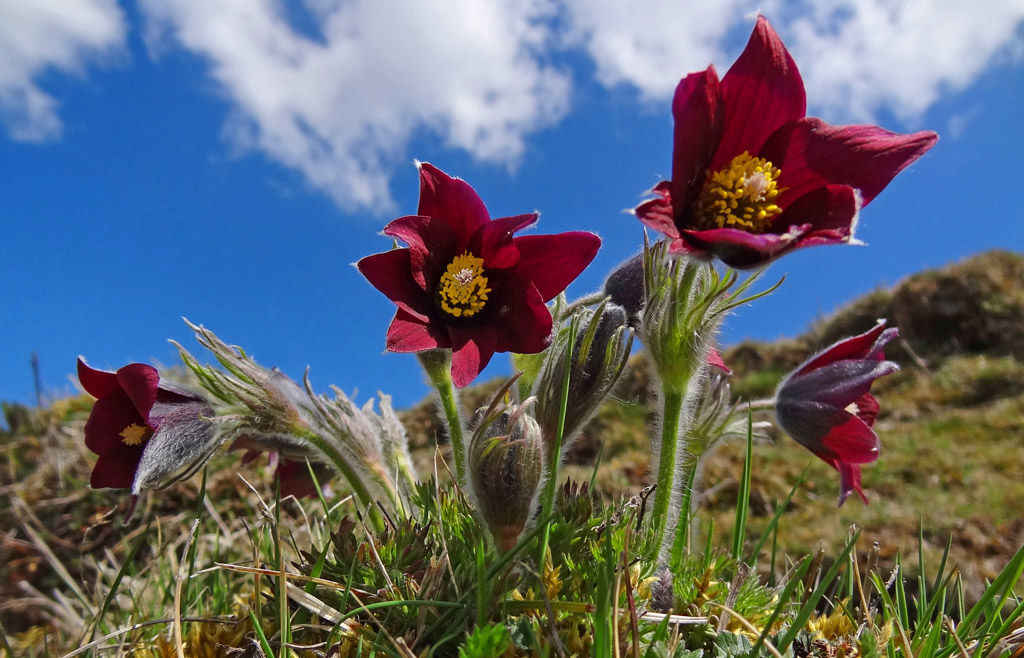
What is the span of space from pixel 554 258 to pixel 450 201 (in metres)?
0.30

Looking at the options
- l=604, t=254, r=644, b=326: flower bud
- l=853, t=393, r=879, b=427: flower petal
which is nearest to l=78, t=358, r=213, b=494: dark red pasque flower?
l=604, t=254, r=644, b=326: flower bud

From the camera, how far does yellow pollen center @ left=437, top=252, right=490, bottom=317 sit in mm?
1625

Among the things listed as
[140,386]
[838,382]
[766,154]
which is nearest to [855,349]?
[838,382]

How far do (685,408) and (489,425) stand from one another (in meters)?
0.58

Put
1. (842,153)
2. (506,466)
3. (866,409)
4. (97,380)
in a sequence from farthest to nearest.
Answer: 1. (866,409)
2. (97,380)
3. (842,153)
4. (506,466)

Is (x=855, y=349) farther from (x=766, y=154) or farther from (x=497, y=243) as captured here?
(x=497, y=243)

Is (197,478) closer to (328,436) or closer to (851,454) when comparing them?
(328,436)

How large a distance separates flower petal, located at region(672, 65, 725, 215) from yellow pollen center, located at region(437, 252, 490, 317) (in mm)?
527

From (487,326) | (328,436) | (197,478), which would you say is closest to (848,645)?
(487,326)

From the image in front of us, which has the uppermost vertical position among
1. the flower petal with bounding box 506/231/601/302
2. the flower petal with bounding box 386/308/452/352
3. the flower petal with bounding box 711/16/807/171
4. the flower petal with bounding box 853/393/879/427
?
the flower petal with bounding box 711/16/807/171

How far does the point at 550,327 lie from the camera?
5.04 feet

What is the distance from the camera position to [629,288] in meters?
1.69

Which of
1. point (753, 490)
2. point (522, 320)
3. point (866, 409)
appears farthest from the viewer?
point (753, 490)

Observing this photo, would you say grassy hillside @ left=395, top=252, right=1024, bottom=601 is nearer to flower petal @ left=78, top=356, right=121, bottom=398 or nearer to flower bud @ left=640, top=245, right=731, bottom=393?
flower bud @ left=640, top=245, right=731, bottom=393
